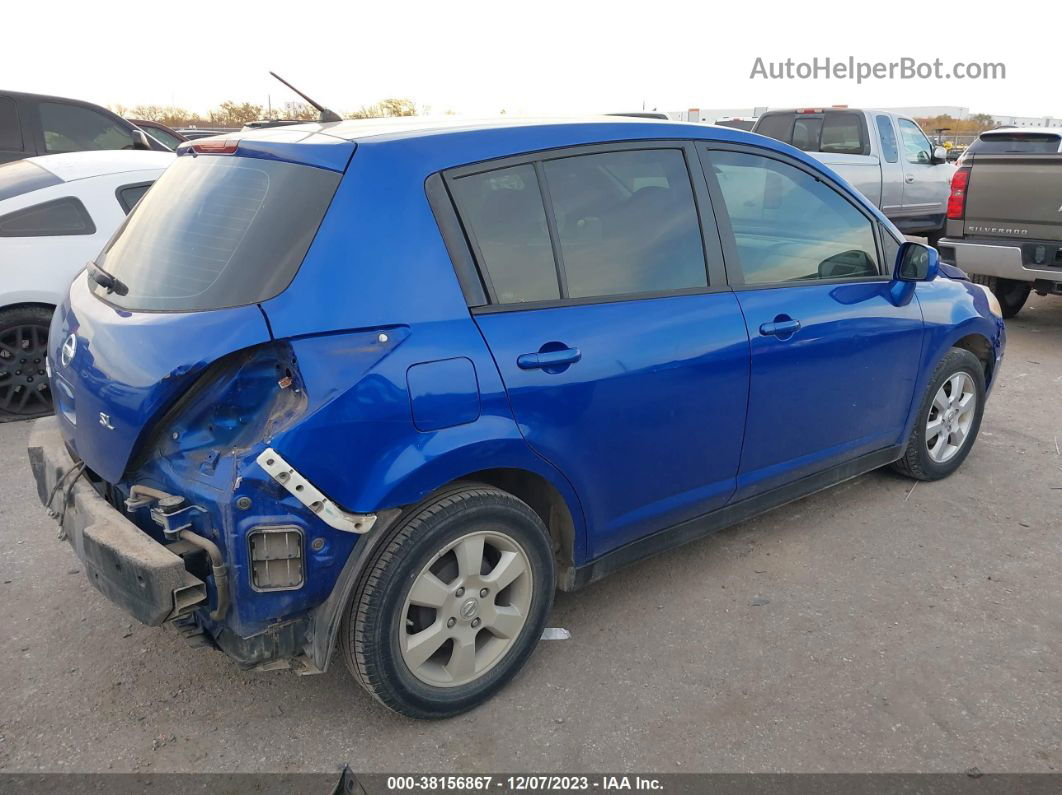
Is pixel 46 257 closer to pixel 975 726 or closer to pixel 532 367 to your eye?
pixel 532 367

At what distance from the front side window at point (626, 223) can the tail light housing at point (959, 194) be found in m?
5.91

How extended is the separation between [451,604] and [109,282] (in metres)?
1.53

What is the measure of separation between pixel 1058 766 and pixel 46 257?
18.9 ft

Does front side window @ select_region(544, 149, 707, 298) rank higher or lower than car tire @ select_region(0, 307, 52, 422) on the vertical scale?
higher

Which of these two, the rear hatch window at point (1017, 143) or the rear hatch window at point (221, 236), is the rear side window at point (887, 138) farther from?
the rear hatch window at point (221, 236)

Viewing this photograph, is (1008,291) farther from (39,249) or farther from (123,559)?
(123,559)

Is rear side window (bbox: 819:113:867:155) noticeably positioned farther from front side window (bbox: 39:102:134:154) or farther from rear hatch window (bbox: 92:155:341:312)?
rear hatch window (bbox: 92:155:341:312)

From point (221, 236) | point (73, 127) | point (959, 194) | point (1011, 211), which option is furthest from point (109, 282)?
point (959, 194)

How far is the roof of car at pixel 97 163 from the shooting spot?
5.84m

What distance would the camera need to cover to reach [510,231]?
9.23 feet

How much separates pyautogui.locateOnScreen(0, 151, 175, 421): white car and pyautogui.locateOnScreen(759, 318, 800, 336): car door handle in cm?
394

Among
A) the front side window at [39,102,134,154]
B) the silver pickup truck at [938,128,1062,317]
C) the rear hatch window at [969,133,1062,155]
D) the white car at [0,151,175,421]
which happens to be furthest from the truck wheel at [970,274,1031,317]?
the front side window at [39,102,134,154]

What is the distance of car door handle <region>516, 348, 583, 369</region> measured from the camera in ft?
8.89

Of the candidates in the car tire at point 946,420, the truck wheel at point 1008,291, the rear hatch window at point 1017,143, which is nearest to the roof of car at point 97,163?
the car tire at point 946,420
